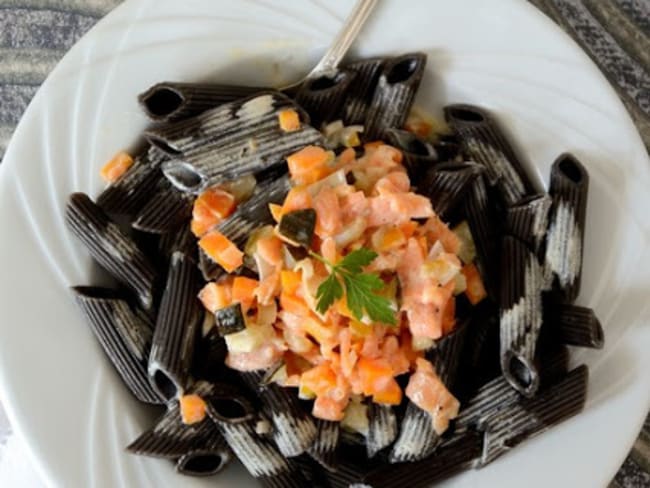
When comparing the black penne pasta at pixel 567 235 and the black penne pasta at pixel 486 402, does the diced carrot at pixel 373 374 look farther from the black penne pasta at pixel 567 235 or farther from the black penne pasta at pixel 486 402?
the black penne pasta at pixel 567 235

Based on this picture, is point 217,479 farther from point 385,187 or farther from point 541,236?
point 541,236

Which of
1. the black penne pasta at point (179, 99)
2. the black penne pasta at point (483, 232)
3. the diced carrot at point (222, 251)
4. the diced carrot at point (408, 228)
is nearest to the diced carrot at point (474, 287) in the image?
the black penne pasta at point (483, 232)

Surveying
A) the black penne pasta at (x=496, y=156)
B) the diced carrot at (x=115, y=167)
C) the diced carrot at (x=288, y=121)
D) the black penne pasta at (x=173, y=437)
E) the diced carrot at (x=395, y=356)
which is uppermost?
the black penne pasta at (x=496, y=156)

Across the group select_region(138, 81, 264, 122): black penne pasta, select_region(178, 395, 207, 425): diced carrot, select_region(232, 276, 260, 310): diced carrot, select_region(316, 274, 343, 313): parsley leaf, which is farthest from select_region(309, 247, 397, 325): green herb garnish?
select_region(138, 81, 264, 122): black penne pasta

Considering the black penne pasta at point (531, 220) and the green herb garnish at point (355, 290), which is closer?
the green herb garnish at point (355, 290)

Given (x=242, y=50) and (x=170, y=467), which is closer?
(x=170, y=467)

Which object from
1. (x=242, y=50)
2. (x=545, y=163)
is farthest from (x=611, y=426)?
Result: (x=242, y=50)

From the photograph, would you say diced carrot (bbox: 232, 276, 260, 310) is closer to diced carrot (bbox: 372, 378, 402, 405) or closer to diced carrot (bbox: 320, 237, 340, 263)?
diced carrot (bbox: 320, 237, 340, 263)
